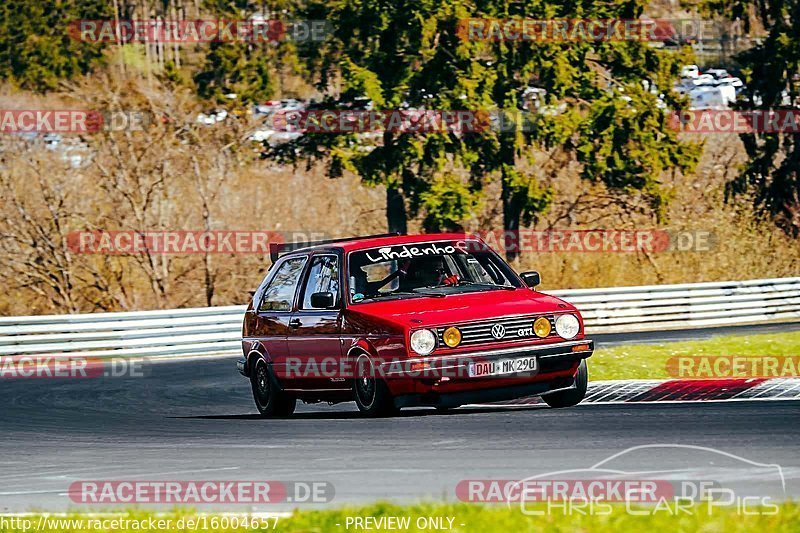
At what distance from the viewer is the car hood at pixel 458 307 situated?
1159cm

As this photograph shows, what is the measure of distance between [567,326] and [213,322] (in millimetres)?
14373

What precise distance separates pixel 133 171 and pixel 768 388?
21.9m

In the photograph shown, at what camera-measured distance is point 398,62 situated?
114 ft

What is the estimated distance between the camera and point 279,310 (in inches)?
545

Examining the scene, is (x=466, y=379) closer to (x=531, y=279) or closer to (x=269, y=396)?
(x=531, y=279)

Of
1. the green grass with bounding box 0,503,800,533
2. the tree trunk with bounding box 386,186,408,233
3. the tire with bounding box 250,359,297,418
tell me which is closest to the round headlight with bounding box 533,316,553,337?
the tire with bounding box 250,359,297,418

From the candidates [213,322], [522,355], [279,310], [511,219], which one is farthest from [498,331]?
[511,219]

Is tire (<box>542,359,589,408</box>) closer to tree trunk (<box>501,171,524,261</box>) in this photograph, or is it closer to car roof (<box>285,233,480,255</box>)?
car roof (<box>285,233,480,255</box>)

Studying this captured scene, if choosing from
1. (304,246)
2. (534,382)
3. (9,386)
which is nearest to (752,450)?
(534,382)

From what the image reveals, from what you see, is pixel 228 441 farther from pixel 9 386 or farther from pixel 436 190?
pixel 436 190

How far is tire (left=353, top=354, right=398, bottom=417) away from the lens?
11.8 meters

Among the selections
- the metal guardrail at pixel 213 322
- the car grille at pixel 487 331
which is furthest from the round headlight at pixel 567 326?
the metal guardrail at pixel 213 322

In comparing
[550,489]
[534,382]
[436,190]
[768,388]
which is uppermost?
[550,489]

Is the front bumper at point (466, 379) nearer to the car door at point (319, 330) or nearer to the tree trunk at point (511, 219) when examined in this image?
the car door at point (319, 330)
